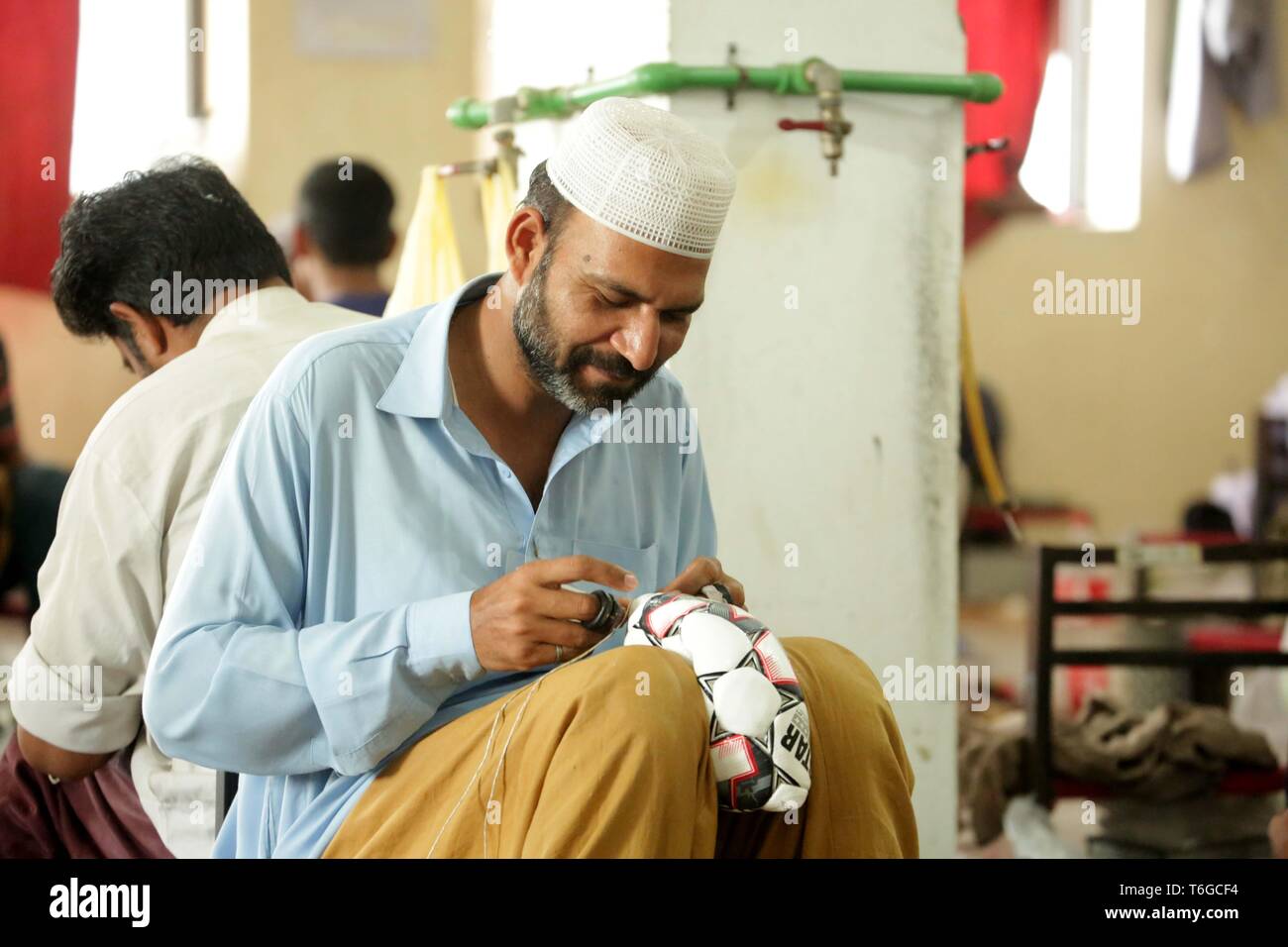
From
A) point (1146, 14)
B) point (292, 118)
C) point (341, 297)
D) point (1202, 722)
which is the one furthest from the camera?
point (292, 118)

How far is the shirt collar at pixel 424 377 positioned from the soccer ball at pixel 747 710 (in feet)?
1.13

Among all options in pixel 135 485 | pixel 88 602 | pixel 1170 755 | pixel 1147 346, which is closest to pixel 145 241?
pixel 135 485

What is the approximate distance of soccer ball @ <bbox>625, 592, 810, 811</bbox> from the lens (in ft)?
3.85

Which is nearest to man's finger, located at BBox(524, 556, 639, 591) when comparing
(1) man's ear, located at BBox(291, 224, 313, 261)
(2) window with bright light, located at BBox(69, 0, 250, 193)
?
(2) window with bright light, located at BBox(69, 0, 250, 193)

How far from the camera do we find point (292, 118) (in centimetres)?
389

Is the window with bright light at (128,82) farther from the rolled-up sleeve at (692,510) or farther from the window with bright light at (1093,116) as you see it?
the window with bright light at (1093,116)

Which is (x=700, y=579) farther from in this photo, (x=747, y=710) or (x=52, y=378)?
(x=52, y=378)

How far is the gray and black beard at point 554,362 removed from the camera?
1360 millimetres

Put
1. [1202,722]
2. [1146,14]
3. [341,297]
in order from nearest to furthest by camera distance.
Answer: [1202,722] → [341,297] → [1146,14]

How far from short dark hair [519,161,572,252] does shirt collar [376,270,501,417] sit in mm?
137
